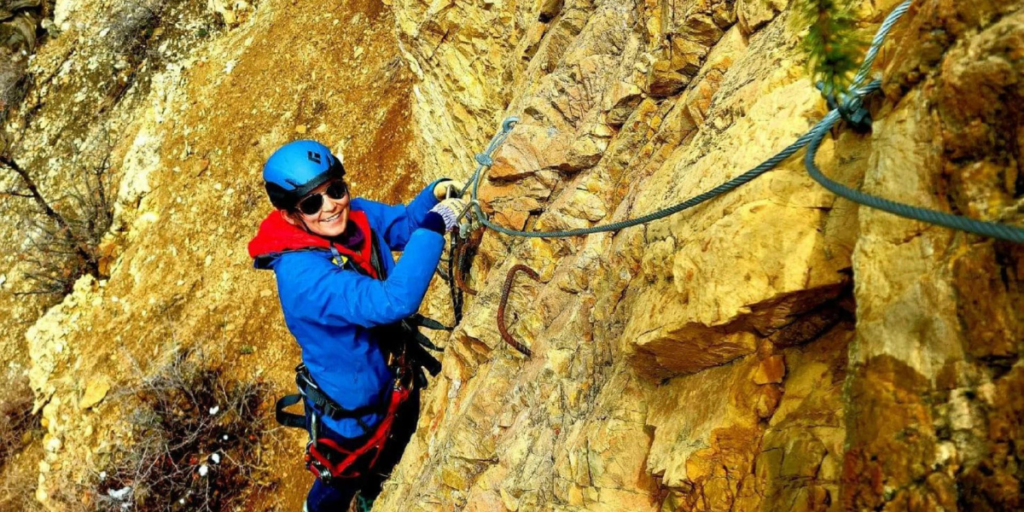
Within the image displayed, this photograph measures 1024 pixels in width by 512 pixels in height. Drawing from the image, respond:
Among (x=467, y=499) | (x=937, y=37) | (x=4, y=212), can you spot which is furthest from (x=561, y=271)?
(x=4, y=212)

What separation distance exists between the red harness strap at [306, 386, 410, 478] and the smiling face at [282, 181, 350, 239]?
4.06 ft

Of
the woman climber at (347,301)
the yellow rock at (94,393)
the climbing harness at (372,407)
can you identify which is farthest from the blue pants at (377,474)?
the yellow rock at (94,393)

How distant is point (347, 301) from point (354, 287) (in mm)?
82

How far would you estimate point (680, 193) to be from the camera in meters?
2.46

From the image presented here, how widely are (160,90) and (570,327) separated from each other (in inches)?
391

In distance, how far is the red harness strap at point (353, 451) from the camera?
4039 millimetres

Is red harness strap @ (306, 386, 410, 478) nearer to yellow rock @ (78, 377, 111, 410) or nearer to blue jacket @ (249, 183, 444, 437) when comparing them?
blue jacket @ (249, 183, 444, 437)

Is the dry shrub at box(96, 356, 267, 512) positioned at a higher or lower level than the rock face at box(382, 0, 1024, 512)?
lower

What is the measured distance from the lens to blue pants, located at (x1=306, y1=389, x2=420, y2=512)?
438 centimetres

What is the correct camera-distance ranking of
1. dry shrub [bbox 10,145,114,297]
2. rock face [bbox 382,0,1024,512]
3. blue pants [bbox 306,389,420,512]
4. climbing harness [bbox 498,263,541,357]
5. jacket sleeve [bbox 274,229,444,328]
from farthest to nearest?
1. dry shrub [bbox 10,145,114,297]
2. blue pants [bbox 306,389,420,512]
3. climbing harness [bbox 498,263,541,357]
4. jacket sleeve [bbox 274,229,444,328]
5. rock face [bbox 382,0,1024,512]

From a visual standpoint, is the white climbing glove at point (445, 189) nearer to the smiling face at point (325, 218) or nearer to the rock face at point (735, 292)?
the rock face at point (735, 292)

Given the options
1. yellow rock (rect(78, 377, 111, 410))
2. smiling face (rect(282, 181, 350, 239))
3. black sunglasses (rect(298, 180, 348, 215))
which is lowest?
yellow rock (rect(78, 377, 111, 410))

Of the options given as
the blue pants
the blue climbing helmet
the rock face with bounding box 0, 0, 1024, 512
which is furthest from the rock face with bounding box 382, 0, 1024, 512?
the blue climbing helmet

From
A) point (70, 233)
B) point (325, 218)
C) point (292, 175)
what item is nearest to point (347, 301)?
point (325, 218)
